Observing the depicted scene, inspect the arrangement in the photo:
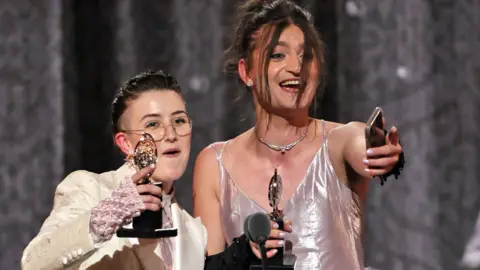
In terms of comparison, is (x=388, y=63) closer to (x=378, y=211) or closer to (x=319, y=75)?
(x=378, y=211)

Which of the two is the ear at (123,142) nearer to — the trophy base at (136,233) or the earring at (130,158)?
the earring at (130,158)

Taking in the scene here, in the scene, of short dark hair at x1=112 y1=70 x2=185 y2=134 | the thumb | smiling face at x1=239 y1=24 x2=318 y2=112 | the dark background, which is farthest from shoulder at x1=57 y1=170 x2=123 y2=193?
the dark background

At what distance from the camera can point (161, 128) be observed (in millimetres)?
1802

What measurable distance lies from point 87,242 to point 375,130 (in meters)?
0.55

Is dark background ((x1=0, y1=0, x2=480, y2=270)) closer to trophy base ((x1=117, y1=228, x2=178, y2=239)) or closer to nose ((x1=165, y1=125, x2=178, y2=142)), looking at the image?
nose ((x1=165, y1=125, x2=178, y2=142))

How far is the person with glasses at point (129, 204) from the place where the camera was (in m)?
1.55

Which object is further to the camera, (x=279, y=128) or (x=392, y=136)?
(x=279, y=128)

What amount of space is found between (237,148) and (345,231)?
13.2 inches

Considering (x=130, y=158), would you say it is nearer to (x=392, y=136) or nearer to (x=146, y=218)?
(x=146, y=218)

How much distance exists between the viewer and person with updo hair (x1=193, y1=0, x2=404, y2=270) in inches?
79.7

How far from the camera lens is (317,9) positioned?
267 cm

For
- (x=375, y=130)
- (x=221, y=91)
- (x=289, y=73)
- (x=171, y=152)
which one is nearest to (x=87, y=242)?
(x=171, y=152)

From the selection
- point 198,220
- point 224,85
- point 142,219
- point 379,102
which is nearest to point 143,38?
point 224,85

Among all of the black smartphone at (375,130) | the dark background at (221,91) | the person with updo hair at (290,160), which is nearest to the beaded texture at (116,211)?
the black smartphone at (375,130)
